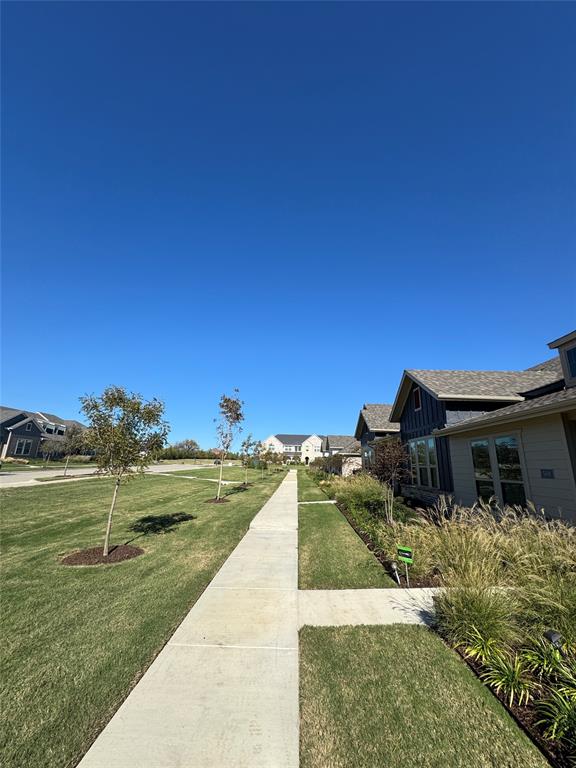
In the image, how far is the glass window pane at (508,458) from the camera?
930 cm

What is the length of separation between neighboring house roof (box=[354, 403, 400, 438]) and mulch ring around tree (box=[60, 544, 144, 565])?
1663 centimetres

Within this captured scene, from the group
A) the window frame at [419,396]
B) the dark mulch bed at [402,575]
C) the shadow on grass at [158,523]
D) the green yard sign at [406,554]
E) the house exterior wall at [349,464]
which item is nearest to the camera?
the green yard sign at [406,554]

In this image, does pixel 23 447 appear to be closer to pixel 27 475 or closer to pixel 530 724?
pixel 27 475

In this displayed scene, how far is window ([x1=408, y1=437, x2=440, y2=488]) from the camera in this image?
13.9m

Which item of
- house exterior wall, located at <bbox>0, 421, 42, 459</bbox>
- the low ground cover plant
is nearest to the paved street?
the low ground cover plant

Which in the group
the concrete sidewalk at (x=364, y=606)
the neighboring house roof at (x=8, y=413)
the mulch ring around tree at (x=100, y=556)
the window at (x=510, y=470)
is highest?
the neighboring house roof at (x=8, y=413)

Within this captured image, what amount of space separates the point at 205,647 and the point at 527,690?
341 cm

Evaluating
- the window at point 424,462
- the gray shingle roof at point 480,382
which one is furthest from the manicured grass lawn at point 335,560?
the gray shingle roof at point 480,382

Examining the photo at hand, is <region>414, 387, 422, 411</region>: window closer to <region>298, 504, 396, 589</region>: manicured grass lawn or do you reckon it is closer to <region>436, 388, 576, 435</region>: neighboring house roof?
<region>436, 388, 576, 435</region>: neighboring house roof

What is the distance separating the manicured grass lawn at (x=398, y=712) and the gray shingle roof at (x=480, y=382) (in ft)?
33.0

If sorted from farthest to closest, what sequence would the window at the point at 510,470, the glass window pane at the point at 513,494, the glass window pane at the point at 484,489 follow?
the glass window pane at the point at 484,489, the window at the point at 510,470, the glass window pane at the point at 513,494

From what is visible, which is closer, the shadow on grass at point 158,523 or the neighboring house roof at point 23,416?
the shadow on grass at point 158,523

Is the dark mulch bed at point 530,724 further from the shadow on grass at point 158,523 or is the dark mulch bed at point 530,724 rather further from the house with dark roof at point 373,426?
the house with dark roof at point 373,426

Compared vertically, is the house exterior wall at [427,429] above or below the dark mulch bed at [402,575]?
above
